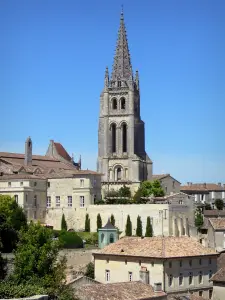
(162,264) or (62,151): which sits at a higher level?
(62,151)

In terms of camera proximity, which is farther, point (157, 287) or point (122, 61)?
point (122, 61)

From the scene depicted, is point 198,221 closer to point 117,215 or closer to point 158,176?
point 117,215

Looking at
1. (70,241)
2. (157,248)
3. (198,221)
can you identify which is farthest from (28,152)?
(157,248)

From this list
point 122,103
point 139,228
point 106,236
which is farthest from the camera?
point 122,103

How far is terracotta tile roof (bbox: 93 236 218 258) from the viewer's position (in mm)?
46562

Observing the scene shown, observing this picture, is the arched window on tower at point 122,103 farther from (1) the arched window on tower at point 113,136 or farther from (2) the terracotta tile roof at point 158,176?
(2) the terracotta tile roof at point 158,176

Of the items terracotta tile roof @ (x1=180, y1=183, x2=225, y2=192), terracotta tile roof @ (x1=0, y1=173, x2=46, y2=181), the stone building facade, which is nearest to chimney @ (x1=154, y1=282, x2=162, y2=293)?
the stone building facade

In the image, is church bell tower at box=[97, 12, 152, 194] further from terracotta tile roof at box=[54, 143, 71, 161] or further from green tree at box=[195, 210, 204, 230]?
green tree at box=[195, 210, 204, 230]

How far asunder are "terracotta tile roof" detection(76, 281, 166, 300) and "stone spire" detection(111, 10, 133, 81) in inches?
2583

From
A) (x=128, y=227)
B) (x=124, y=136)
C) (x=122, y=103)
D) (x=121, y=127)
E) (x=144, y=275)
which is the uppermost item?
(x=122, y=103)

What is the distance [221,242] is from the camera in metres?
71.8

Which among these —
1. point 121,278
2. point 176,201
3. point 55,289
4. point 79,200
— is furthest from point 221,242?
point 55,289

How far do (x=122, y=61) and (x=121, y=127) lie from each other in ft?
37.5

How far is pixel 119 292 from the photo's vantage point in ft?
126
